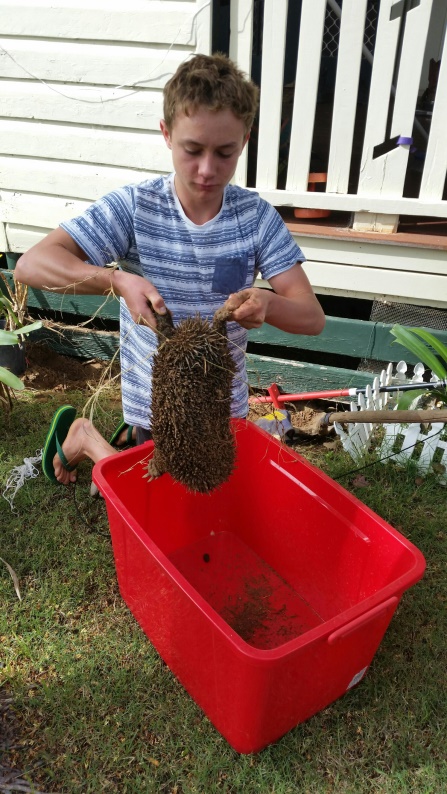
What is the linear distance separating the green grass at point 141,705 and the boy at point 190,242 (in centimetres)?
79

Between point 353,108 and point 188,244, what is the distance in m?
1.77

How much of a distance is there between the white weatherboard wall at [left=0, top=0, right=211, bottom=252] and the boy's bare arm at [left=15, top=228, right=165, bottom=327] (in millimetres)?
1861

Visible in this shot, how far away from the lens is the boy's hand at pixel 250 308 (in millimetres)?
1471

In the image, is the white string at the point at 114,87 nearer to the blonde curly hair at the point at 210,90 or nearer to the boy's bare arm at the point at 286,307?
the blonde curly hair at the point at 210,90

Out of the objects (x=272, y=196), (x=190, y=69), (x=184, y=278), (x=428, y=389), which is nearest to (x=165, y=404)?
(x=184, y=278)

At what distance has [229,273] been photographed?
75.3 inches

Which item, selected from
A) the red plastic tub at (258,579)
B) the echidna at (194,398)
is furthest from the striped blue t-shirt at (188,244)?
the red plastic tub at (258,579)

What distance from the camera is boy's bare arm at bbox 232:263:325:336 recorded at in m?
1.49

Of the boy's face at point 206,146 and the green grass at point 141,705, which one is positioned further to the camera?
the green grass at point 141,705

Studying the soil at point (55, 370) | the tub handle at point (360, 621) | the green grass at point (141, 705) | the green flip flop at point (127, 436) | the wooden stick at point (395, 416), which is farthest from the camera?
the soil at point (55, 370)

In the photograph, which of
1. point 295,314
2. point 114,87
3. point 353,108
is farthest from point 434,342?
point 114,87

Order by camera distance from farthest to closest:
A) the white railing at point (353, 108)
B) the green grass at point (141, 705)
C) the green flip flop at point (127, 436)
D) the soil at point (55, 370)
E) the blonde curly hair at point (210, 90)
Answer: the soil at point (55, 370) → the white railing at point (353, 108) → the green flip flop at point (127, 436) → the green grass at point (141, 705) → the blonde curly hair at point (210, 90)

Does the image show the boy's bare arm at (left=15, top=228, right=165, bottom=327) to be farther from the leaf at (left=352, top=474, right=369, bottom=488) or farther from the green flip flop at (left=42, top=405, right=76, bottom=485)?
the leaf at (left=352, top=474, right=369, bottom=488)

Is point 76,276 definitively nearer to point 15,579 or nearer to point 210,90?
point 210,90
